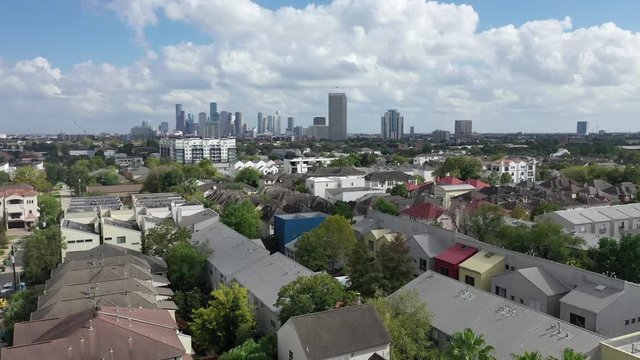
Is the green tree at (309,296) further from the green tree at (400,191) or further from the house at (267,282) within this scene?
the green tree at (400,191)

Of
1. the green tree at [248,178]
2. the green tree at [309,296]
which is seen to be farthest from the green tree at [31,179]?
the green tree at [309,296]

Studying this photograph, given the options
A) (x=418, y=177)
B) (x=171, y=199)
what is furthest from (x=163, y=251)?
(x=418, y=177)

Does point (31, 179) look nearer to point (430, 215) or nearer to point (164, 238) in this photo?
point (164, 238)

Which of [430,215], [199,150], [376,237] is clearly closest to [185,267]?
[376,237]

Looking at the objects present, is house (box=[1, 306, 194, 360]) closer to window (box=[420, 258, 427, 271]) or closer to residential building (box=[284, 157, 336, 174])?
window (box=[420, 258, 427, 271])

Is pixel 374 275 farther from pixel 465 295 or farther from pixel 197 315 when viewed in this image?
pixel 197 315

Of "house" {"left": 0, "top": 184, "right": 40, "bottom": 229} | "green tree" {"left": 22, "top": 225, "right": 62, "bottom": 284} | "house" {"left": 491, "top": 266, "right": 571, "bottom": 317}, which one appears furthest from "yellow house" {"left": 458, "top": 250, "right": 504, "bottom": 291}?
"house" {"left": 0, "top": 184, "right": 40, "bottom": 229}
